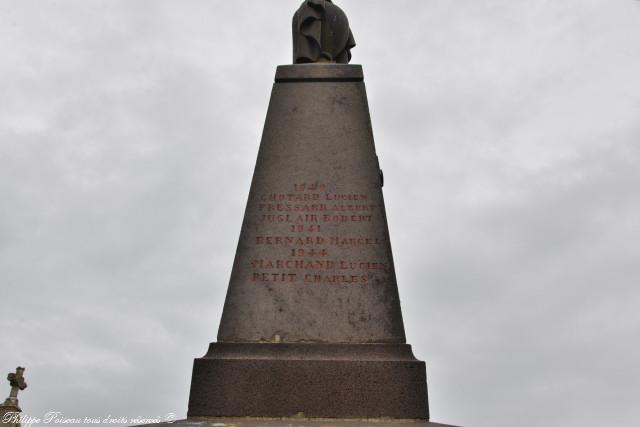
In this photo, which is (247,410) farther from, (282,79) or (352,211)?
(282,79)

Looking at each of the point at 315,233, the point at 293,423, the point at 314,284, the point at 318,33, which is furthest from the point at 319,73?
the point at 293,423

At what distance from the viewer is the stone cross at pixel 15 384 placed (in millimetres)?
12000

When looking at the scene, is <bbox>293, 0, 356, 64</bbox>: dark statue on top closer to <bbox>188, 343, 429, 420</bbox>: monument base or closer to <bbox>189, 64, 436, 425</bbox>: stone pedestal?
<bbox>189, 64, 436, 425</bbox>: stone pedestal

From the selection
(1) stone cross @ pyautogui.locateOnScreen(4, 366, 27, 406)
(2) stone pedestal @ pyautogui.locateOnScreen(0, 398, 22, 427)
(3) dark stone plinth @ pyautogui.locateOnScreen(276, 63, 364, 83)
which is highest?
(3) dark stone plinth @ pyautogui.locateOnScreen(276, 63, 364, 83)

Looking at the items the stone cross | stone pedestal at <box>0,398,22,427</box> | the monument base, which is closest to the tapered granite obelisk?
the monument base

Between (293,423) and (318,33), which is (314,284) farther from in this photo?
(318,33)

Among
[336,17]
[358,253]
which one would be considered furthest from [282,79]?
[358,253]

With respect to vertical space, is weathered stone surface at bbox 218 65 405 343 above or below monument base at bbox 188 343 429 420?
above

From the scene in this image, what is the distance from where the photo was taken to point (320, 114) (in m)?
6.86

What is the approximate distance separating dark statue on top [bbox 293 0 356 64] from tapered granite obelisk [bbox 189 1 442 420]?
0.37 m

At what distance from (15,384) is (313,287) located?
903 centimetres

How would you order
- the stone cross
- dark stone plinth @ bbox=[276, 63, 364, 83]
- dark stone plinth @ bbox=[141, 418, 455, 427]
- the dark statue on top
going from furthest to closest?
the stone cross < the dark statue on top < dark stone plinth @ bbox=[276, 63, 364, 83] < dark stone plinth @ bbox=[141, 418, 455, 427]

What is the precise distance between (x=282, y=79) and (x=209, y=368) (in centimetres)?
344

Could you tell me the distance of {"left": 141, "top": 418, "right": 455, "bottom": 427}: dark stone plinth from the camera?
503 centimetres
